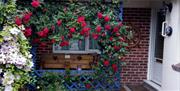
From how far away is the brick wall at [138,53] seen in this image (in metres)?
10.2

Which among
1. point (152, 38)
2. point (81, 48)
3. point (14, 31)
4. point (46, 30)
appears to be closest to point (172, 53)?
point (152, 38)

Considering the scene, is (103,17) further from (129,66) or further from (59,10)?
(129,66)

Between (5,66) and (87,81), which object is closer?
(5,66)

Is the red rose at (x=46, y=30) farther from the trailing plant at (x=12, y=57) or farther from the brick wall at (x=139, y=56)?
the brick wall at (x=139, y=56)

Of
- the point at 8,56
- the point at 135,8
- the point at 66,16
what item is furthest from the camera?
the point at 135,8

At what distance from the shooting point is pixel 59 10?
8219 millimetres

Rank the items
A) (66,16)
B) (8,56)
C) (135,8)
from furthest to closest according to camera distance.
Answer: (135,8) < (66,16) < (8,56)

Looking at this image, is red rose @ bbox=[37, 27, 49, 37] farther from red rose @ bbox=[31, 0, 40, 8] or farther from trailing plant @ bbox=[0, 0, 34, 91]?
trailing plant @ bbox=[0, 0, 34, 91]

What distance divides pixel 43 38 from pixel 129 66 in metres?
3.12

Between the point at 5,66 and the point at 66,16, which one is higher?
the point at 66,16

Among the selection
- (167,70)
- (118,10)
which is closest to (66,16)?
(118,10)

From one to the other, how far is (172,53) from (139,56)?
2374 millimetres

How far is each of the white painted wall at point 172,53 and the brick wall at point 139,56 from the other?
1.81 metres

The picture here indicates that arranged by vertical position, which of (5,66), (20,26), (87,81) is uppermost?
(20,26)
